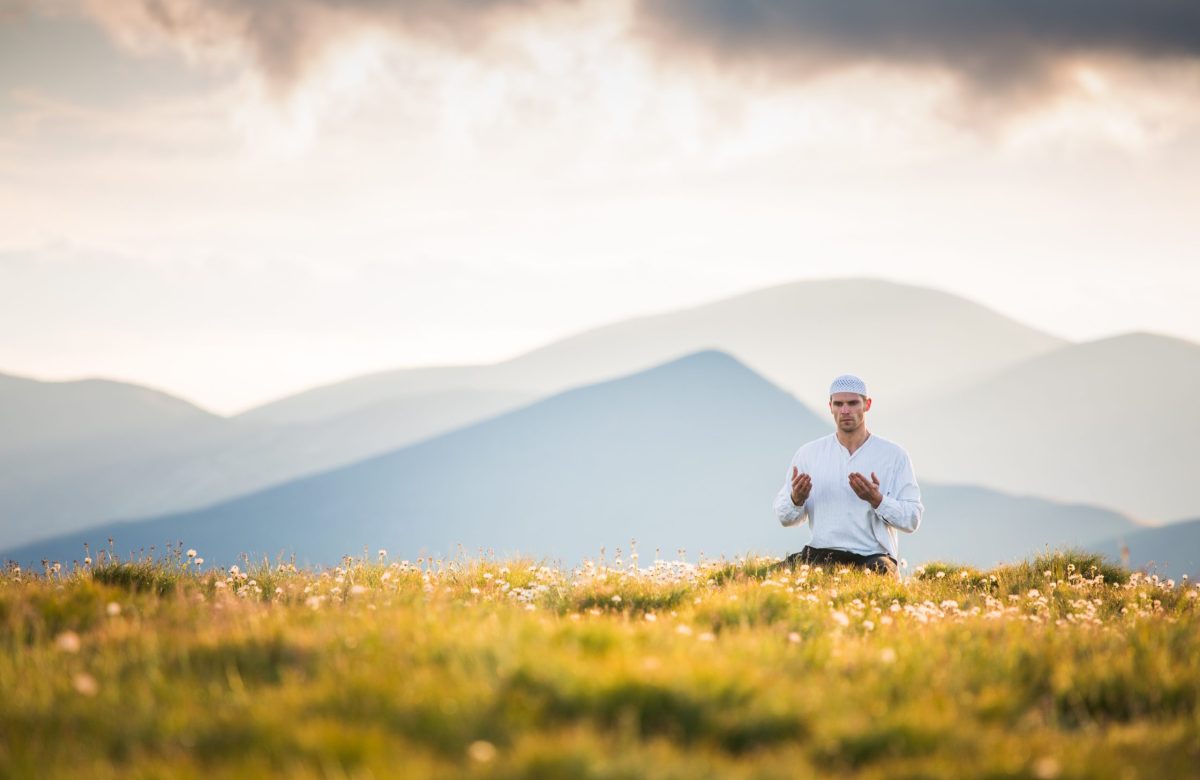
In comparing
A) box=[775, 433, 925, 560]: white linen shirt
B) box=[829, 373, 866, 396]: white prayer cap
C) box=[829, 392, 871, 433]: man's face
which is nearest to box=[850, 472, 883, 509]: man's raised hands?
box=[775, 433, 925, 560]: white linen shirt

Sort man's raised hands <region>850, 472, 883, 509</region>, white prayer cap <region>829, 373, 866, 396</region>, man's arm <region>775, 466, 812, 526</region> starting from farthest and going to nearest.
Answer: white prayer cap <region>829, 373, 866, 396</region> → man's arm <region>775, 466, 812, 526</region> → man's raised hands <region>850, 472, 883, 509</region>

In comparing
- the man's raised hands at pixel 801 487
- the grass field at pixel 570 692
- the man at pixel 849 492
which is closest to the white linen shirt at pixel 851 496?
the man at pixel 849 492

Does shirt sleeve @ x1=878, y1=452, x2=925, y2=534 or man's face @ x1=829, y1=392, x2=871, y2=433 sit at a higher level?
man's face @ x1=829, y1=392, x2=871, y2=433

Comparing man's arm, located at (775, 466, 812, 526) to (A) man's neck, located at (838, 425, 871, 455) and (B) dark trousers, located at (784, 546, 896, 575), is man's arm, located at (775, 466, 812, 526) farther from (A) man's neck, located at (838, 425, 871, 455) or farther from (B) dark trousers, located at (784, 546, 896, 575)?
(A) man's neck, located at (838, 425, 871, 455)

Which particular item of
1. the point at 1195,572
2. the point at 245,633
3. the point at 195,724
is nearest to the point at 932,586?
the point at 1195,572

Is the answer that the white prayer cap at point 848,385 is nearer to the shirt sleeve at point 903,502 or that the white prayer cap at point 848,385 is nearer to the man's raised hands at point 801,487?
the shirt sleeve at point 903,502

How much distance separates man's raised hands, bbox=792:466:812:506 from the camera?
11086mm

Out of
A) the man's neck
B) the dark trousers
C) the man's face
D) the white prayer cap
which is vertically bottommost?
the dark trousers

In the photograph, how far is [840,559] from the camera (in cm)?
1161

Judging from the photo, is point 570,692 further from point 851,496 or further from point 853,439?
point 853,439

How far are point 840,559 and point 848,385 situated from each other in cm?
219

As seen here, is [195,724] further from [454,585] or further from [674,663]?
[454,585]

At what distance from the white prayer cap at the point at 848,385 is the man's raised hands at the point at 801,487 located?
113cm

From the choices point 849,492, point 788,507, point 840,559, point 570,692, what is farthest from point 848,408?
point 570,692
